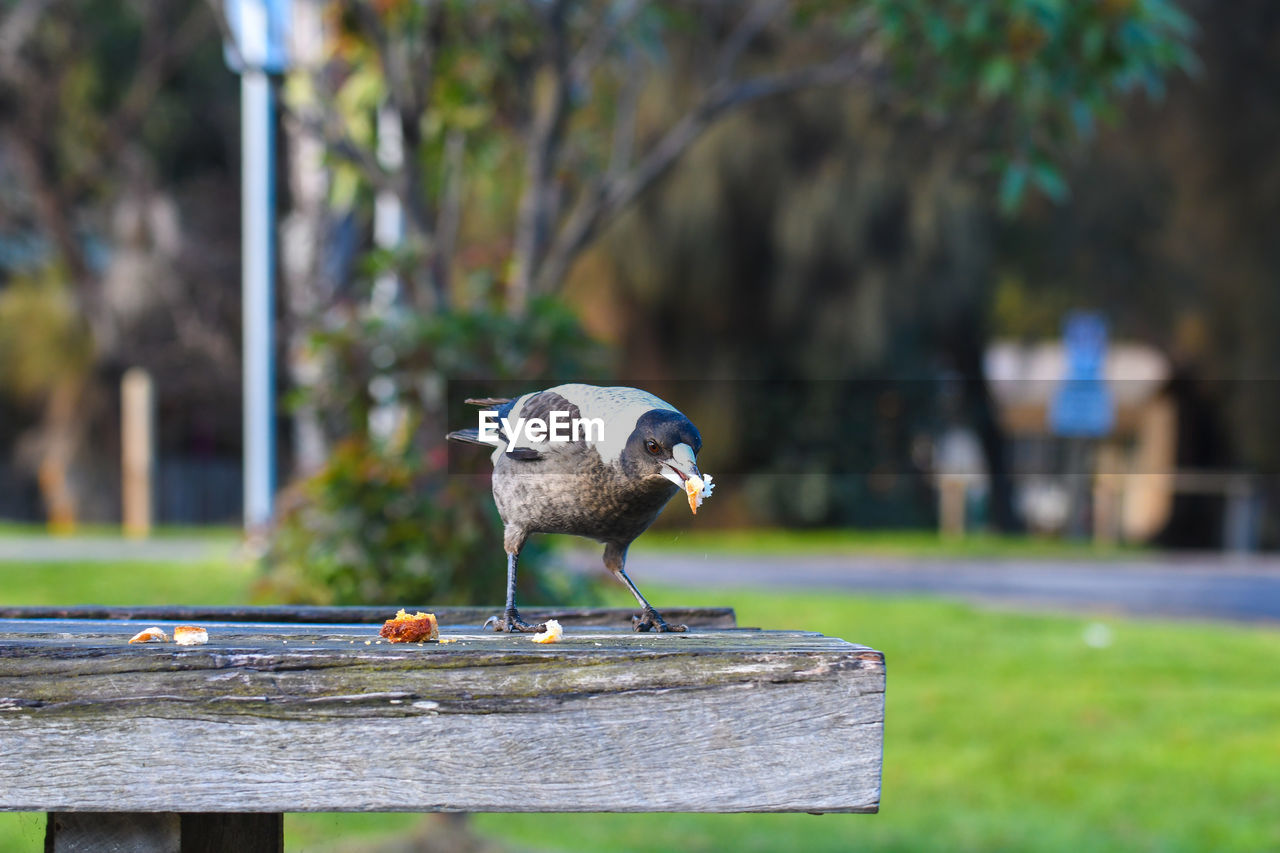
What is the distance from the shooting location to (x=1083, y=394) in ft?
39.0

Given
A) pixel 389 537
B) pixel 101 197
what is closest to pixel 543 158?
pixel 389 537

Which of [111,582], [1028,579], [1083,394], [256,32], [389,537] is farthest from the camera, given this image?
[1028,579]

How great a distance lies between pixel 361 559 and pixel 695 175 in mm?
11650

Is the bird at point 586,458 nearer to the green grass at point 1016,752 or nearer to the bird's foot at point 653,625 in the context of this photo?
the bird's foot at point 653,625

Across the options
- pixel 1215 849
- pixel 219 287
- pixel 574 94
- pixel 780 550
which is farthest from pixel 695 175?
pixel 1215 849

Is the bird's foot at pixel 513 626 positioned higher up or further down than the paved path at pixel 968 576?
higher up

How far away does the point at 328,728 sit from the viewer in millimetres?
1426

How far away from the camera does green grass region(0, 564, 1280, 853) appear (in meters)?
5.22

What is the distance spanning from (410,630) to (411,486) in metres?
2.31

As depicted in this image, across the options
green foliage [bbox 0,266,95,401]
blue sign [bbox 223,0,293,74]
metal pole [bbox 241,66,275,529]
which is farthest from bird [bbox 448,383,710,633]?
green foliage [bbox 0,266,95,401]

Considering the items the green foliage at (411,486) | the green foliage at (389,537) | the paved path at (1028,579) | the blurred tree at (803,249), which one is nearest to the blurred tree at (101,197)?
the blurred tree at (803,249)

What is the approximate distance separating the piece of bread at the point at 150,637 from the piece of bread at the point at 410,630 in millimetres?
254

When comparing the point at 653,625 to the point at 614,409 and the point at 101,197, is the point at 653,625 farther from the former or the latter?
the point at 101,197

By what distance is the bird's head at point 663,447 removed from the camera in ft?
4.68
